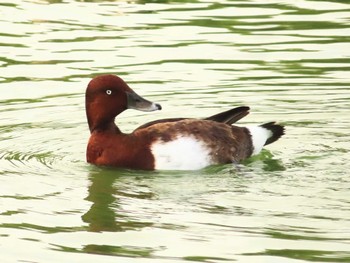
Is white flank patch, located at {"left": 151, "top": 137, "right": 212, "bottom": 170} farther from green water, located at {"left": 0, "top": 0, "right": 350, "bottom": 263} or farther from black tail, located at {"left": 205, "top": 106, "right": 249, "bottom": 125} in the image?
black tail, located at {"left": 205, "top": 106, "right": 249, "bottom": 125}

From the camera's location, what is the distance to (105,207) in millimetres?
10961

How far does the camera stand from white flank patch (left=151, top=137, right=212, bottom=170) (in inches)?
469

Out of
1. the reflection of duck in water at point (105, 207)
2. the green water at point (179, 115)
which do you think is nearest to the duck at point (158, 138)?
the green water at point (179, 115)

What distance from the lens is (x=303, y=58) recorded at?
52.9 ft

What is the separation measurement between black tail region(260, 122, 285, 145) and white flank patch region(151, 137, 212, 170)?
0.95 m

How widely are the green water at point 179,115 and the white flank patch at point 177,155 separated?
0.31 feet

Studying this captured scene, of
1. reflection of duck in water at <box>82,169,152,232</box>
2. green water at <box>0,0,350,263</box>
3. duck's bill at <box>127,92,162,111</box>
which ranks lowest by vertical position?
reflection of duck in water at <box>82,169,152,232</box>

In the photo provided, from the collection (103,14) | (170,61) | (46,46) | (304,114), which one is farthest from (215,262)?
(103,14)

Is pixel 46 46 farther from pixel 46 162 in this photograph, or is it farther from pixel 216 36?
pixel 46 162

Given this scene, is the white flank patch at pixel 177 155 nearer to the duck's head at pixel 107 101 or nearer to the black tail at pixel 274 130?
the duck's head at pixel 107 101

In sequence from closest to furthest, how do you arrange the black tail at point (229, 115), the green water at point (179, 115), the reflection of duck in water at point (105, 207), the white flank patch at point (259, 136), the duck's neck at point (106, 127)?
1. the green water at point (179, 115)
2. the reflection of duck in water at point (105, 207)
3. the duck's neck at point (106, 127)
4. the black tail at point (229, 115)
5. the white flank patch at point (259, 136)

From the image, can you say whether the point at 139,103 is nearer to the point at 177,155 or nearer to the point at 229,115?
the point at 177,155

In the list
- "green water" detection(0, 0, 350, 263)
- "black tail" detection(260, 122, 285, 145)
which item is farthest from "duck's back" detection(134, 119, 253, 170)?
"black tail" detection(260, 122, 285, 145)

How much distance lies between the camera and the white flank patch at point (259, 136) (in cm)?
1266
